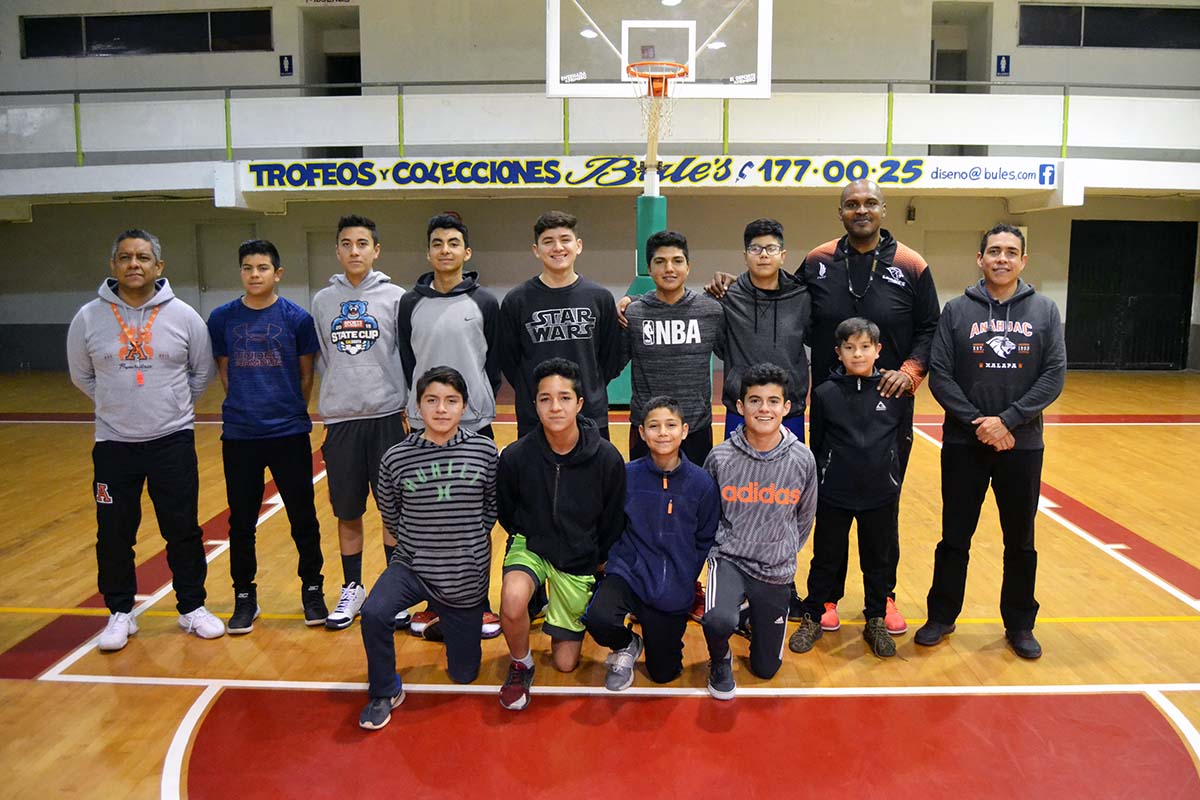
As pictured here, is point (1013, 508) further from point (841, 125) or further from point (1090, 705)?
point (841, 125)

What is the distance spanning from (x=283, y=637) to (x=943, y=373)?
10.5ft

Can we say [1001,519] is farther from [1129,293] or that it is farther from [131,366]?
[1129,293]

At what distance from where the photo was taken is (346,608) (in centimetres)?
430

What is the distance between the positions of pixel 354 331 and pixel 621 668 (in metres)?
1.94

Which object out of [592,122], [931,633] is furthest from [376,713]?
[592,122]

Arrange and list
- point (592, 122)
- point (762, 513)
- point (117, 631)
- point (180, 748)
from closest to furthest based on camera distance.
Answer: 1. point (180, 748)
2. point (762, 513)
3. point (117, 631)
4. point (592, 122)

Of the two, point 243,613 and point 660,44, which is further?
point 660,44

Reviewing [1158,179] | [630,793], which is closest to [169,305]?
[630,793]

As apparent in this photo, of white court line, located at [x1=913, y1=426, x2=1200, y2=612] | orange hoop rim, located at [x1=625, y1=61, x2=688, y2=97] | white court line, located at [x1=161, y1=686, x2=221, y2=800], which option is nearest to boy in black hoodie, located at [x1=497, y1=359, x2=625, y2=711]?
white court line, located at [x1=161, y1=686, x2=221, y2=800]

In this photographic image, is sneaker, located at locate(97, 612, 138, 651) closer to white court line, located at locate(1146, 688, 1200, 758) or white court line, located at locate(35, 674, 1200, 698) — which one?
white court line, located at locate(35, 674, 1200, 698)

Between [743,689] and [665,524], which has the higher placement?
[665,524]

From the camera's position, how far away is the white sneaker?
412cm

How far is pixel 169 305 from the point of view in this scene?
4078mm

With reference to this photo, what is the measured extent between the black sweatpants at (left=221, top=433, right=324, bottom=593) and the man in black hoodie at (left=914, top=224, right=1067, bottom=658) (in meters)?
2.88
